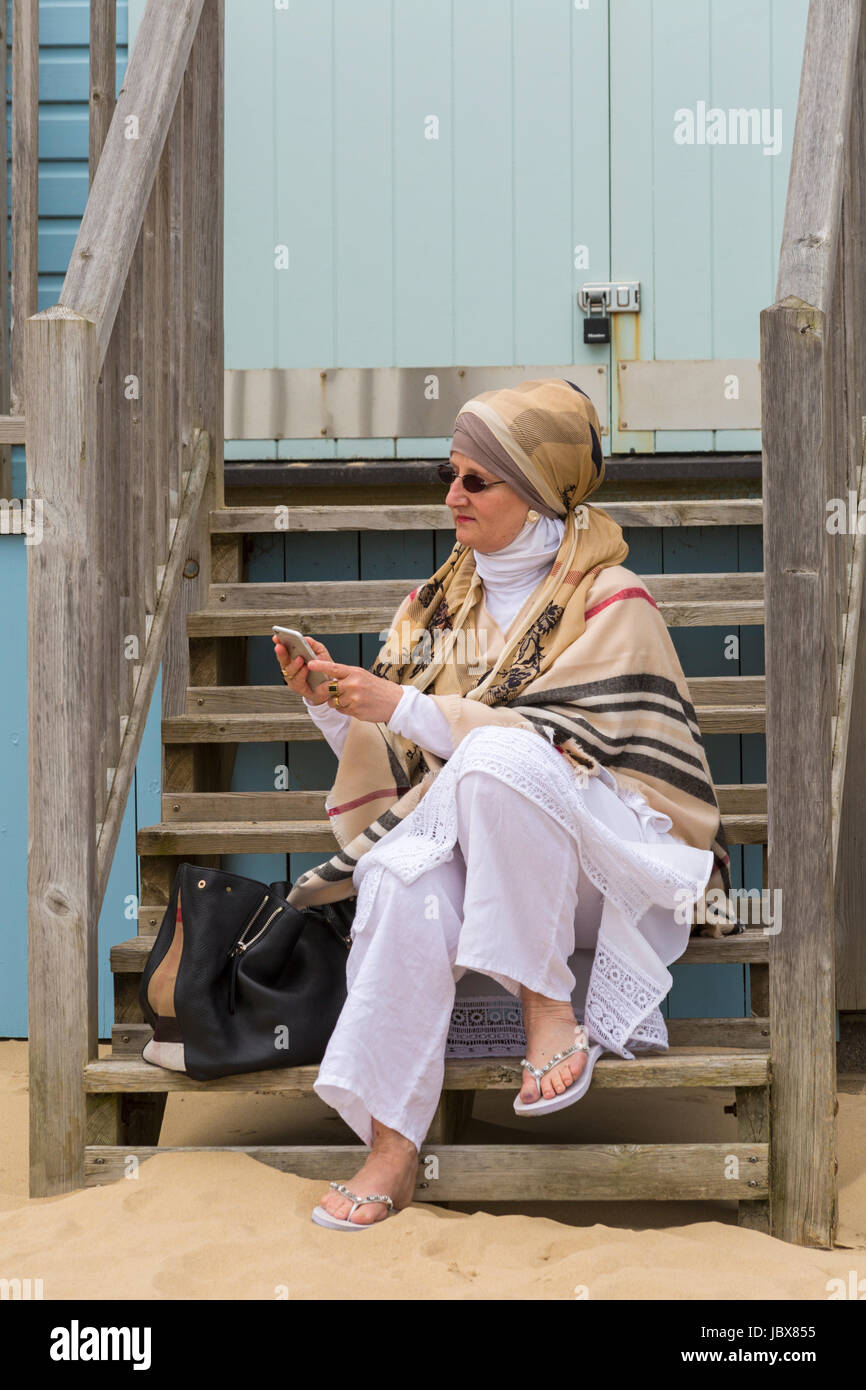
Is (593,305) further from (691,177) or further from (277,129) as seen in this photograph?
(277,129)

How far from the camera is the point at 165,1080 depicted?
2.38 m

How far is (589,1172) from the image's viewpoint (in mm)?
2281

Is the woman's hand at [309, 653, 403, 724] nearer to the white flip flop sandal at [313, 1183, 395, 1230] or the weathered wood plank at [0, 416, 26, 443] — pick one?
the white flip flop sandal at [313, 1183, 395, 1230]

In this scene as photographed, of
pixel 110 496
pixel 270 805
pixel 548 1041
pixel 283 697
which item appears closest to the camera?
pixel 548 1041

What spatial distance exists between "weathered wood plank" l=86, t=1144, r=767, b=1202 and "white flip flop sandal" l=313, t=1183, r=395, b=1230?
0.13 meters

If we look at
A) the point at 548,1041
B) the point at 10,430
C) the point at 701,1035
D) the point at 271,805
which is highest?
the point at 10,430

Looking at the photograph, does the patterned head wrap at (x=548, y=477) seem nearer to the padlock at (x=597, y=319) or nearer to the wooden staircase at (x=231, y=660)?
the wooden staircase at (x=231, y=660)

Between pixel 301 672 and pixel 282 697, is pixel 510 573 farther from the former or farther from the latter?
pixel 282 697

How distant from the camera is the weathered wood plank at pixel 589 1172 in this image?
89.7 inches

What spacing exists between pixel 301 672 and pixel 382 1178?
2.73 feet

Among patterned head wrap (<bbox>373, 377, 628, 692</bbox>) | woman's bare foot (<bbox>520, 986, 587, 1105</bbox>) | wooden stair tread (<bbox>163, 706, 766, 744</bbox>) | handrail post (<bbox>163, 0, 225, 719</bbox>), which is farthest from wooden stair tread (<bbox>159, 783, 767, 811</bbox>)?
woman's bare foot (<bbox>520, 986, 587, 1105</bbox>)

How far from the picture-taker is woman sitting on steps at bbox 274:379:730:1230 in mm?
2221

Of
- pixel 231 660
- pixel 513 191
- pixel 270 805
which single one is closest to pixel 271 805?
pixel 270 805
